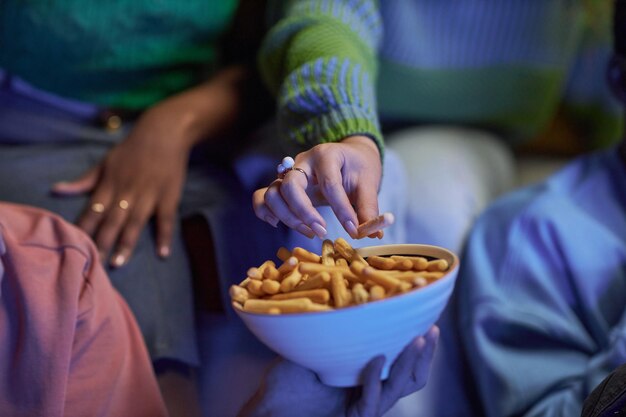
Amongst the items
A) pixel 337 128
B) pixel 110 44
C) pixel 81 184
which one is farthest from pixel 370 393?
pixel 110 44

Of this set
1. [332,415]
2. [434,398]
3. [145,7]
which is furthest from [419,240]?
[145,7]

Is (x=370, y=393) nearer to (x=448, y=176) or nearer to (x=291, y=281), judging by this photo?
(x=291, y=281)

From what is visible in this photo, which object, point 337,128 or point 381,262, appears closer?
point 381,262

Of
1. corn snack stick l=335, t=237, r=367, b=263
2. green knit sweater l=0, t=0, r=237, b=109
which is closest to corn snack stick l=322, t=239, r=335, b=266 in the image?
corn snack stick l=335, t=237, r=367, b=263

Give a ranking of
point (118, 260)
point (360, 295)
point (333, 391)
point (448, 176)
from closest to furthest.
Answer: point (360, 295)
point (333, 391)
point (118, 260)
point (448, 176)

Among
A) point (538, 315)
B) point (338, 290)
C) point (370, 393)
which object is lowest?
point (538, 315)

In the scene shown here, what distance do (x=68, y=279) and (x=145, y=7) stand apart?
0.42m

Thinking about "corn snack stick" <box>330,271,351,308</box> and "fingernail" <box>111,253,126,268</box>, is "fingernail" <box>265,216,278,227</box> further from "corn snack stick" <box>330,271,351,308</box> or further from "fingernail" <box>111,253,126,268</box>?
"fingernail" <box>111,253,126,268</box>

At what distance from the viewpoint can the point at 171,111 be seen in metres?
A: 0.92

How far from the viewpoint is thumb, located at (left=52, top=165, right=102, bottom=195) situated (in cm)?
84

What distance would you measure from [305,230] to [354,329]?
95 millimetres

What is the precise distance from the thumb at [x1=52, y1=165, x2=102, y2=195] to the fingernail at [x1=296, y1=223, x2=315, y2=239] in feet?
1.35

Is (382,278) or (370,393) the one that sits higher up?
(382,278)

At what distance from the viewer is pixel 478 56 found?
1124 millimetres
